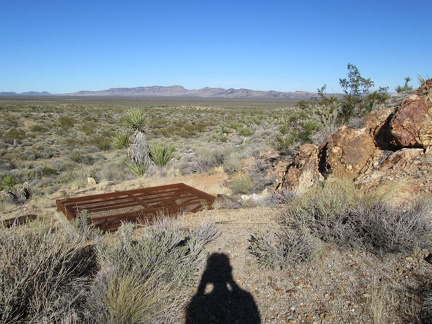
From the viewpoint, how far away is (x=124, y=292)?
9.13 feet

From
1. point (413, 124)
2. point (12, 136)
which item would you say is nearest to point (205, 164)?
point (413, 124)

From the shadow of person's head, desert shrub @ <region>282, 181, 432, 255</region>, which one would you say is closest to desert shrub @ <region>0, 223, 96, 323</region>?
the shadow of person's head

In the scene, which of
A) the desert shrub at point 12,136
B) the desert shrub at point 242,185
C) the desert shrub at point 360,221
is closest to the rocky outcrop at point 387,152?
the desert shrub at point 360,221

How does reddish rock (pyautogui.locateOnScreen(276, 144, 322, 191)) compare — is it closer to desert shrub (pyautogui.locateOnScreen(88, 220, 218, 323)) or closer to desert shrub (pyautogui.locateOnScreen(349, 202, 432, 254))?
desert shrub (pyautogui.locateOnScreen(349, 202, 432, 254))

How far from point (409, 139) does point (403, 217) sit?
2869mm

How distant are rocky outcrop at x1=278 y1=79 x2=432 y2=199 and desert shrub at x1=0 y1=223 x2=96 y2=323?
4.59 meters

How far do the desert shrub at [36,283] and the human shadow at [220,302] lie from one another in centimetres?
115

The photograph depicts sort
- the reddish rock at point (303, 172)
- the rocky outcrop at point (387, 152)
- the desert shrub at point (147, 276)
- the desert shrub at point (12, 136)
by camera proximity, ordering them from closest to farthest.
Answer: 1. the desert shrub at point (147, 276)
2. the rocky outcrop at point (387, 152)
3. the reddish rock at point (303, 172)
4. the desert shrub at point (12, 136)

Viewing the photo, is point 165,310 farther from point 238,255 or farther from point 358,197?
point 358,197

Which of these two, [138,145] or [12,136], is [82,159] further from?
[12,136]

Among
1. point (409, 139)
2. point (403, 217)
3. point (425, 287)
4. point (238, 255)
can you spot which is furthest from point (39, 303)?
point (409, 139)

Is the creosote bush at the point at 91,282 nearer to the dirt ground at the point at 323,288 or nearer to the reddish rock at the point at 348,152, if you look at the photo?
the dirt ground at the point at 323,288

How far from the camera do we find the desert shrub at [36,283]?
2.53m

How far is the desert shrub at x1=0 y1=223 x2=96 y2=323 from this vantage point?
253cm
